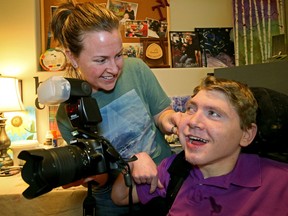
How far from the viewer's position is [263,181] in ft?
3.05

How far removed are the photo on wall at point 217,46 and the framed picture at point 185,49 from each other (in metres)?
0.04

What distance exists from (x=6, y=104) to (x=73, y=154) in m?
1.33

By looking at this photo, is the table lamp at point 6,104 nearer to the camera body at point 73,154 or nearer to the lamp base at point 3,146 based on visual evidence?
the lamp base at point 3,146

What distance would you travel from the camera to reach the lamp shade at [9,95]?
189 centimetres

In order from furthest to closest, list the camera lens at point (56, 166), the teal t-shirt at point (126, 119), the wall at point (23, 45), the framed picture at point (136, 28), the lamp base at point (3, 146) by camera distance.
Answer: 1. the framed picture at point (136, 28)
2. the wall at point (23, 45)
3. the lamp base at point (3, 146)
4. the teal t-shirt at point (126, 119)
5. the camera lens at point (56, 166)

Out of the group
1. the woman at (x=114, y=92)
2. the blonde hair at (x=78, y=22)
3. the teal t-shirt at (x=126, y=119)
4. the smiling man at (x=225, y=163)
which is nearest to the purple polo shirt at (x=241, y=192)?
the smiling man at (x=225, y=163)

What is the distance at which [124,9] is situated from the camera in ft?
7.27

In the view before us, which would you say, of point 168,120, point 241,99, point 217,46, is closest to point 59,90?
point 168,120

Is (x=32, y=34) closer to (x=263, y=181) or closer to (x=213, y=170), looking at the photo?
(x=213, y=170)

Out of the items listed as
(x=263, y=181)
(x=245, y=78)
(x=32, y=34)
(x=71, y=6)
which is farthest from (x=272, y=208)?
(x=32, y=34)

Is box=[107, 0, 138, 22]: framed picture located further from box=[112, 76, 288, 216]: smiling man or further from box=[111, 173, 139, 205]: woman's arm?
box=[111, 173, 139, 205]: woman's arm

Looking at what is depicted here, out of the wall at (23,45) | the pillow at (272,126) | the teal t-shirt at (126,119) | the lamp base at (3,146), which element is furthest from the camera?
the wall at (23,45)

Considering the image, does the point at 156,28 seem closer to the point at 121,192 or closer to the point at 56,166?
the point at 121,192

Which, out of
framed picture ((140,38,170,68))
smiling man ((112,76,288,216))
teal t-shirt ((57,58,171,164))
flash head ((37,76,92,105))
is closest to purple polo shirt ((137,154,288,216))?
smiling man ((112,76,288,216))
